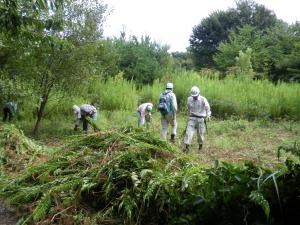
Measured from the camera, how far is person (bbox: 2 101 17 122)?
44.8ft

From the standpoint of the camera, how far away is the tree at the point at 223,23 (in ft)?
129

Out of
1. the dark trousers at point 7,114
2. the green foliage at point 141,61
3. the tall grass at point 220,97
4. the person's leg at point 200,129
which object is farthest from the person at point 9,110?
the green foliage at point 141,61

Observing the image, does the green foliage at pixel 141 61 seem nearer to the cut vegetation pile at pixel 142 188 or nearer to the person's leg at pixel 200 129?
the person's leg at pixel 200 129

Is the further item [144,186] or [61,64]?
[61,64]

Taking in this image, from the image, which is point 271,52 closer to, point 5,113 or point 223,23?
point 223,23

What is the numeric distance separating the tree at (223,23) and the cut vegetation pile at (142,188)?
3445 centimetres

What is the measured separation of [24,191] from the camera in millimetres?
5109

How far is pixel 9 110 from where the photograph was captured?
14.0m

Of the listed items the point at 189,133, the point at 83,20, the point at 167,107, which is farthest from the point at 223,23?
the point at 189,133

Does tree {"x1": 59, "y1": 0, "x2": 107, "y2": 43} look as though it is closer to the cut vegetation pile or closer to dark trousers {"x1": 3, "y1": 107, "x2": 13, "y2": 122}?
dark trousers {"x1": 3, "y1": 107, "x2": 13, "y2": 122}

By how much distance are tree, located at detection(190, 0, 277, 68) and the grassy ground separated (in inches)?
885

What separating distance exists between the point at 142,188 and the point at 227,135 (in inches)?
389

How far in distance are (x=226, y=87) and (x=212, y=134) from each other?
269 inches

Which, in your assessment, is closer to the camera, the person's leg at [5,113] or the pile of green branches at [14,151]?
the pile of green branches at [14,151]
